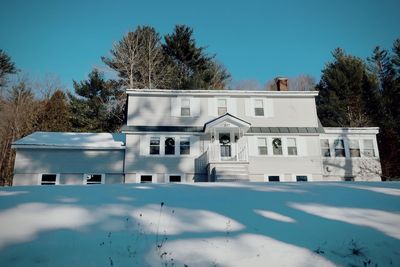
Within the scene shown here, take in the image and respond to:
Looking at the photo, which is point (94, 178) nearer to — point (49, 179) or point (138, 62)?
point (49, 179)

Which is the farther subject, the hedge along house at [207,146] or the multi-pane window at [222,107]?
the multi-pane window at [222,107]

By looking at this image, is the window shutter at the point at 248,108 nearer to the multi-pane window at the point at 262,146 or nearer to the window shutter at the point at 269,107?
the window shutter at the point at 269,107

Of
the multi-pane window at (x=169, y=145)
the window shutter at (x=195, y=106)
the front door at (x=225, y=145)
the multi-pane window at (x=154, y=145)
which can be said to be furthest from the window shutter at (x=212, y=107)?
the multi-pane window at (x=154, y=145)

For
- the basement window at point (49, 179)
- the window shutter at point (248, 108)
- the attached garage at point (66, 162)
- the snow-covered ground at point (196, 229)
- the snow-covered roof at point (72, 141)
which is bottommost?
the snow-covered ground at point (196, 229)

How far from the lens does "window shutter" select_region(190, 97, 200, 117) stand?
2110 cm

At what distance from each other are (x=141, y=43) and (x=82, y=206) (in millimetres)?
29040

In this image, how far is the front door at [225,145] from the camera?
65.6ft

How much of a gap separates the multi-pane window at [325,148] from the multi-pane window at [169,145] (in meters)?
10.6

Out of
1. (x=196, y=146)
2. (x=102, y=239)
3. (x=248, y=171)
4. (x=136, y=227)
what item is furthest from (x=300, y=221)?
(x=196, y=146)

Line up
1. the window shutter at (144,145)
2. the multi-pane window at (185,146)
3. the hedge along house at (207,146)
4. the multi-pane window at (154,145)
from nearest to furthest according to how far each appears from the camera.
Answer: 1. the hedge along house at (207,146)
2. the window shutter at (144,145)
3. the multi-pane window at (154,145)
4. the multi-pane window at (185,146)

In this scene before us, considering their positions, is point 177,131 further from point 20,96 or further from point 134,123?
point 20,96

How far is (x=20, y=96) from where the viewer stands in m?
31.5

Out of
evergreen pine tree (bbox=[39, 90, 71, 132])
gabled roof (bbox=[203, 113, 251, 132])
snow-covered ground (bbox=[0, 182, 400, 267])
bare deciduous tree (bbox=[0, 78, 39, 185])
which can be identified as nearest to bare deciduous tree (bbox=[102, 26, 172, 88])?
evergreen pine tree (bbox=[39, 90, 71, 132])

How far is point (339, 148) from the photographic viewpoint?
70.4ft
